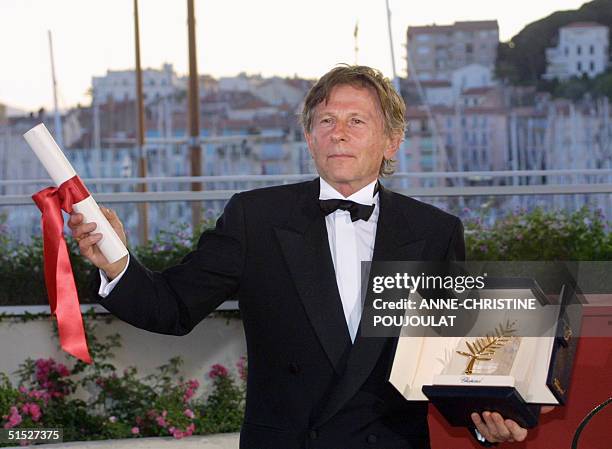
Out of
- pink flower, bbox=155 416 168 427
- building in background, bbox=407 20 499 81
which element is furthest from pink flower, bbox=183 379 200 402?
building in background, bbox=407 20 499 81

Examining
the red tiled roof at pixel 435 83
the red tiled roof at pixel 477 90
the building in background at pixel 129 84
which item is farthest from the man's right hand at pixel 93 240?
the red tiled roof at pixel 477 90

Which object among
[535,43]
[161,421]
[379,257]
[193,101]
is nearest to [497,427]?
[379,257]

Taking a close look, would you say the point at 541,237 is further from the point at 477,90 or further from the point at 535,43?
the point at 477,90

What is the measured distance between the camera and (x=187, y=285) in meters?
2.13

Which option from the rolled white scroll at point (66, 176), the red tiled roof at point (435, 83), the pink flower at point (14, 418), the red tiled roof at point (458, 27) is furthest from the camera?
the red tiled roof at point (435, 83)

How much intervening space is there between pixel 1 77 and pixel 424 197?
4.29 metres

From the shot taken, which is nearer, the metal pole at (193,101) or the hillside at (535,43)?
the metal pole at (193,101)

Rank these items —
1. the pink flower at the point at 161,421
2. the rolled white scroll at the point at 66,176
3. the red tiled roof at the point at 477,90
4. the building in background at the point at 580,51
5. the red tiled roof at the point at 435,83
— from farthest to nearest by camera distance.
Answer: the red tiled roof at the point at 477,90 → the red tiled roof at the point at 435,83 → the building in background at the point at 580,51 → the pink flower at the point at 161,421 → the rolled white scroll at the point at 66,176

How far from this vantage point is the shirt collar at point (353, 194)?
225cm

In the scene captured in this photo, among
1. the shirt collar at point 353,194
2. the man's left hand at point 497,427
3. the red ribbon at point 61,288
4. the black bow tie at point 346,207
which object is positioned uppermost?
the shirt collar at point 353,194

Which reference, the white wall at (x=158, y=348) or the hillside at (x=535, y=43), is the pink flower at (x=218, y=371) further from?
the hillside at (x=535, y=43)

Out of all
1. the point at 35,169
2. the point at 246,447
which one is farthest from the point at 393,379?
the point at 35,169

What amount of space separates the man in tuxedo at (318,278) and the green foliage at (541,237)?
11.1 feet

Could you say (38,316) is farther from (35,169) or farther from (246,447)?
(35,169)
